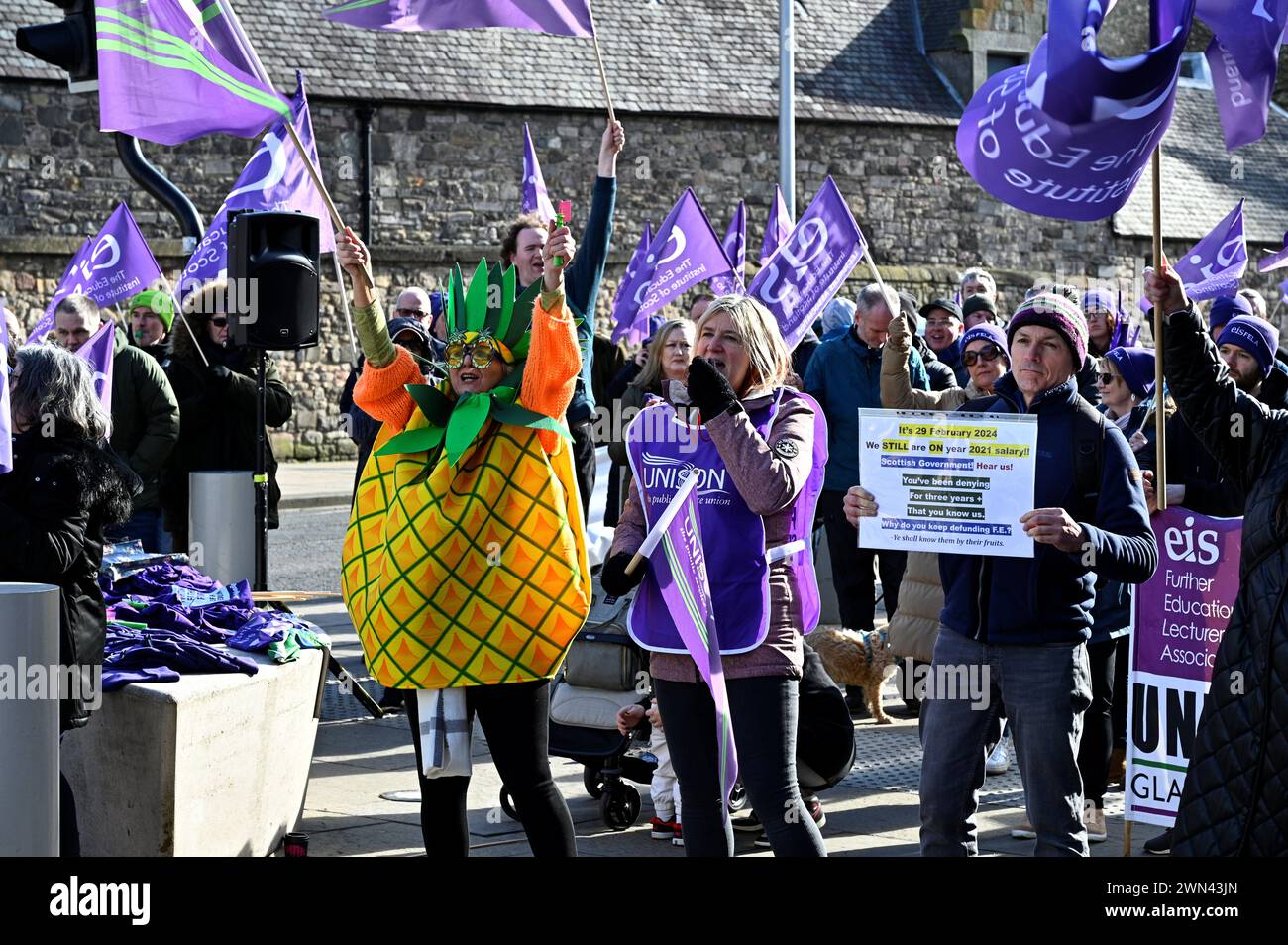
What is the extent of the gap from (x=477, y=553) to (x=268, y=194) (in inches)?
250

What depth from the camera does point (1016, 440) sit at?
491 cm

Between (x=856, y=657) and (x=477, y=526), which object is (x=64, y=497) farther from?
(x=856, y=657)

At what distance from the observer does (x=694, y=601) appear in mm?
4848

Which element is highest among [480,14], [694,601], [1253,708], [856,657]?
[480,14]

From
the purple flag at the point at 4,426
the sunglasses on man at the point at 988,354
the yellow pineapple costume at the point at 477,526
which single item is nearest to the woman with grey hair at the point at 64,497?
the purple flag at the point at 4,426

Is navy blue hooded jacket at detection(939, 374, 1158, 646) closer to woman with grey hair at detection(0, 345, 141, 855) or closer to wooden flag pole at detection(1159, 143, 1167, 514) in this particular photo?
wooden flag pole at detection(1159, 143, 1167, 514)

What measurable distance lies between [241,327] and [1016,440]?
432 cm

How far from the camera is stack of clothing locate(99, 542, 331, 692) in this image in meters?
5.81

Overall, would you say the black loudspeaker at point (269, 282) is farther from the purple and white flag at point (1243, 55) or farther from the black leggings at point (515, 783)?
the purple and white flag at point (1243, 55)

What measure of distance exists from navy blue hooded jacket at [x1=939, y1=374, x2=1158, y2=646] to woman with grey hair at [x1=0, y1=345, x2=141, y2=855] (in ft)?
8.18

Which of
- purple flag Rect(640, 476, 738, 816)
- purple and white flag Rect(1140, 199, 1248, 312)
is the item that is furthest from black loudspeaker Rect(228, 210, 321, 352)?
purple and white flag Rect(1140, 199, 1248, 312)

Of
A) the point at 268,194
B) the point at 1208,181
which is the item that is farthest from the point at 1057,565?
the point at 1208,181

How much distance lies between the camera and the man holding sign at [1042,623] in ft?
16.0
